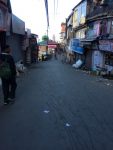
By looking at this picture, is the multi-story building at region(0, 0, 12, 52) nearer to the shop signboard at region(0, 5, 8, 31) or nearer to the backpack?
the shop signboard at region(0, 5, 8, 31)

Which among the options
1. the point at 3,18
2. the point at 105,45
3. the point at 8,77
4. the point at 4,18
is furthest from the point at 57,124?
the point at 105,45

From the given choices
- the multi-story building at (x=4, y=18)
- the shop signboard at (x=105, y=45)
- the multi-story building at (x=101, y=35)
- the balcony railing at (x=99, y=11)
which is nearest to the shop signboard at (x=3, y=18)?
the multi-story building at (x=4, y=18)

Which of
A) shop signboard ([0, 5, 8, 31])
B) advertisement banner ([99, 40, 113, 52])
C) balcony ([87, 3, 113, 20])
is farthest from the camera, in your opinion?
balcony ([87, 3, 113, 20])

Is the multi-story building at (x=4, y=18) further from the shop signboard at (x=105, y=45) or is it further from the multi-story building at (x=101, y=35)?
the shop signboard at (x=105, y=45)

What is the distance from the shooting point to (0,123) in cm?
884

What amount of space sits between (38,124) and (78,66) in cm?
3784

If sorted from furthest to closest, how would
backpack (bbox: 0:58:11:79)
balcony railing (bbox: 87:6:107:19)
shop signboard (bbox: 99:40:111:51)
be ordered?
balcony railing (bbox: 87:6:107:19) → shop signboard (bbox: 99:40:111:51) → backpack (bbox: 0:58:11:79)

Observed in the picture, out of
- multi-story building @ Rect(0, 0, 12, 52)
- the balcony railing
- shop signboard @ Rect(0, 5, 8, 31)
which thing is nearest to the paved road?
shop signboard @ Rect(0, 5, 8, 31)

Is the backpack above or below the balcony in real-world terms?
below

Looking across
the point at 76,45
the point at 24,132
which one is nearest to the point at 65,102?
the point at 24,132

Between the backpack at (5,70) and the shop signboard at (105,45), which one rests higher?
the backpack at (5,70)

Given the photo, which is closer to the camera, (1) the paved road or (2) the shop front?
(1) the paved road

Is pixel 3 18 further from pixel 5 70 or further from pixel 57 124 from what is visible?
pixel 57 124

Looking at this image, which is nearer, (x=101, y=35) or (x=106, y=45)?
(x=106, y=45)
